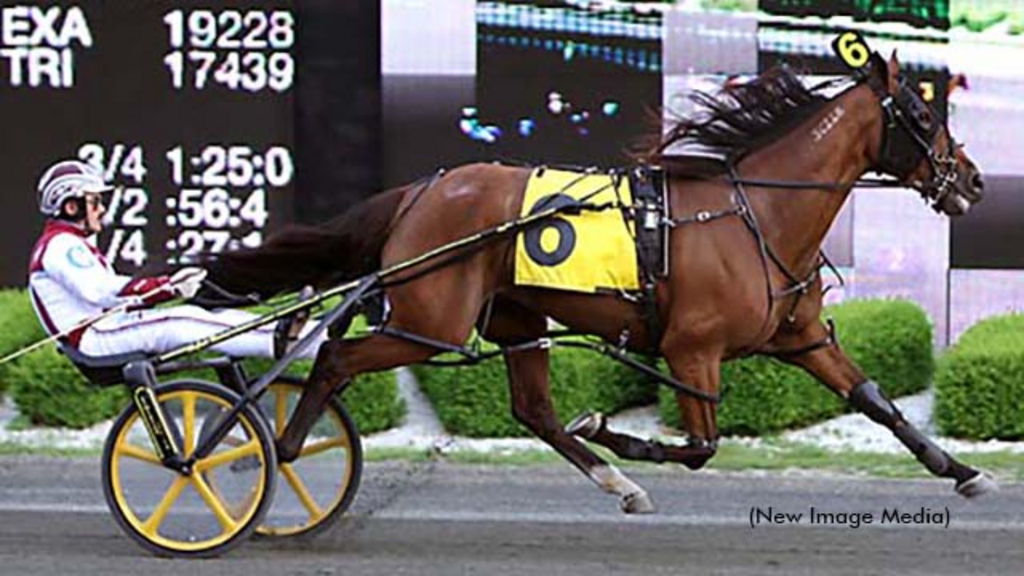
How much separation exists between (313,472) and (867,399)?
7.08 ft

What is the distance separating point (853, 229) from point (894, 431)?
467cm

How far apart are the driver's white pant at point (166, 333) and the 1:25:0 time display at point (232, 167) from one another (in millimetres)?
4585

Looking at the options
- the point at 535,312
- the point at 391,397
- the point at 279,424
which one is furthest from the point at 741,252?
the point at 391,397

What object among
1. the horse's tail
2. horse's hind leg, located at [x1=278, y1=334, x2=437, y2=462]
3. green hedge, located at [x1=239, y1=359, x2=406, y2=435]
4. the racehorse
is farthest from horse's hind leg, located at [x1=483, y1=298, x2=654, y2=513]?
green hedge, located at [x1=239, y1=359, x2=406, y2=435]

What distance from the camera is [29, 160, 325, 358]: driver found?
7215mm

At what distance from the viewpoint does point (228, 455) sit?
7234mm

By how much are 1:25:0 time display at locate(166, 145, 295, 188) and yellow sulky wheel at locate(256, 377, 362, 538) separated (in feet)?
15.0

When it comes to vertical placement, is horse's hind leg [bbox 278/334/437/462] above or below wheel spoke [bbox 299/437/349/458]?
above

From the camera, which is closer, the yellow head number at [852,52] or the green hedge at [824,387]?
the yellow head number at [852,52]

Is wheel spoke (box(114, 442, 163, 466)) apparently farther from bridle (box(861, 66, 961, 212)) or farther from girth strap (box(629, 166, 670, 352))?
bridle (box(861, 66, 961, 212))

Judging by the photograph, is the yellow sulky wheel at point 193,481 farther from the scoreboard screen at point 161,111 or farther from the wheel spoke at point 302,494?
the scoreboard screen at point 161,111

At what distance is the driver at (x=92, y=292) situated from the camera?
7.21 metres

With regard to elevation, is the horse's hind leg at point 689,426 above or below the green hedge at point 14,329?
above

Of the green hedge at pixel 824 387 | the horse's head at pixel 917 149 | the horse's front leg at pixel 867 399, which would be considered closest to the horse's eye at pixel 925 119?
the horse's head at pixel 917 149
